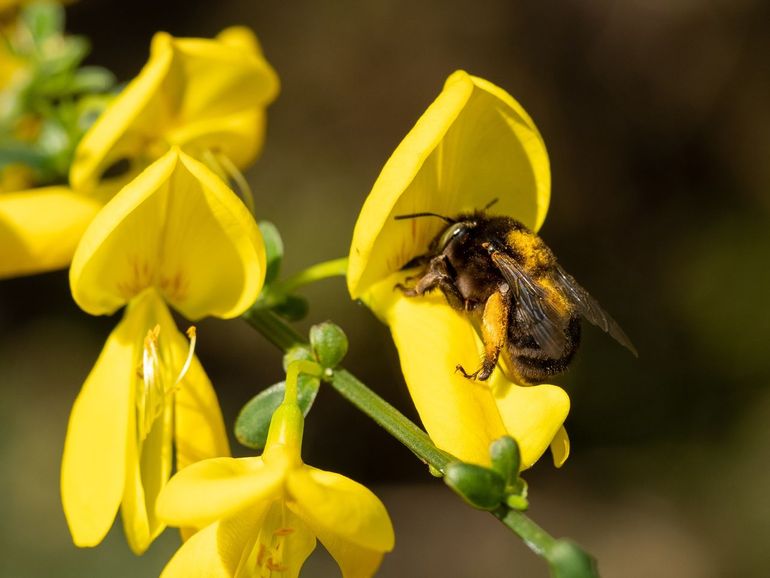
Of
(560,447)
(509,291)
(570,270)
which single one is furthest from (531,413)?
(570,270)

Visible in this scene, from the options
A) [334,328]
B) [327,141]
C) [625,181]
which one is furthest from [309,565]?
[334,328]

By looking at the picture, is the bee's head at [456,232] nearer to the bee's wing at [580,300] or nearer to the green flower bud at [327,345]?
the bee's wing at [580,300]

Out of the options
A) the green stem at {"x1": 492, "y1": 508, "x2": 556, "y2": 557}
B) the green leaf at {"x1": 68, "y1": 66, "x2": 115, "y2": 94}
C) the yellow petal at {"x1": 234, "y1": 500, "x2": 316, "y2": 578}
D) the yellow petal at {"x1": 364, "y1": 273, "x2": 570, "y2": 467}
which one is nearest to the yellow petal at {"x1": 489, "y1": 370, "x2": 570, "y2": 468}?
the yellow petal at {"x1": 364, "y1": 273, "x2": 570, "y2": 467}

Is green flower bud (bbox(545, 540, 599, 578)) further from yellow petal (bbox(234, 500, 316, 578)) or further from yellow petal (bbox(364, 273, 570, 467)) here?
yellow petal (bbox(234, 500, 316, 578))

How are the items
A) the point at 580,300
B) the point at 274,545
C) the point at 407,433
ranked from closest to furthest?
the point at 407,433 → the point at 274,545 → the point at 580,300

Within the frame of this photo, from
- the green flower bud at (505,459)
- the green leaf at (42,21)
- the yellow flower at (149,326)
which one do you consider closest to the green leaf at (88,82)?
the green leaf at (42,21)

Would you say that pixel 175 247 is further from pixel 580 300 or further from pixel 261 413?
pixel 580 300

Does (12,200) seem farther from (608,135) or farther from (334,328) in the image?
(608,135)
